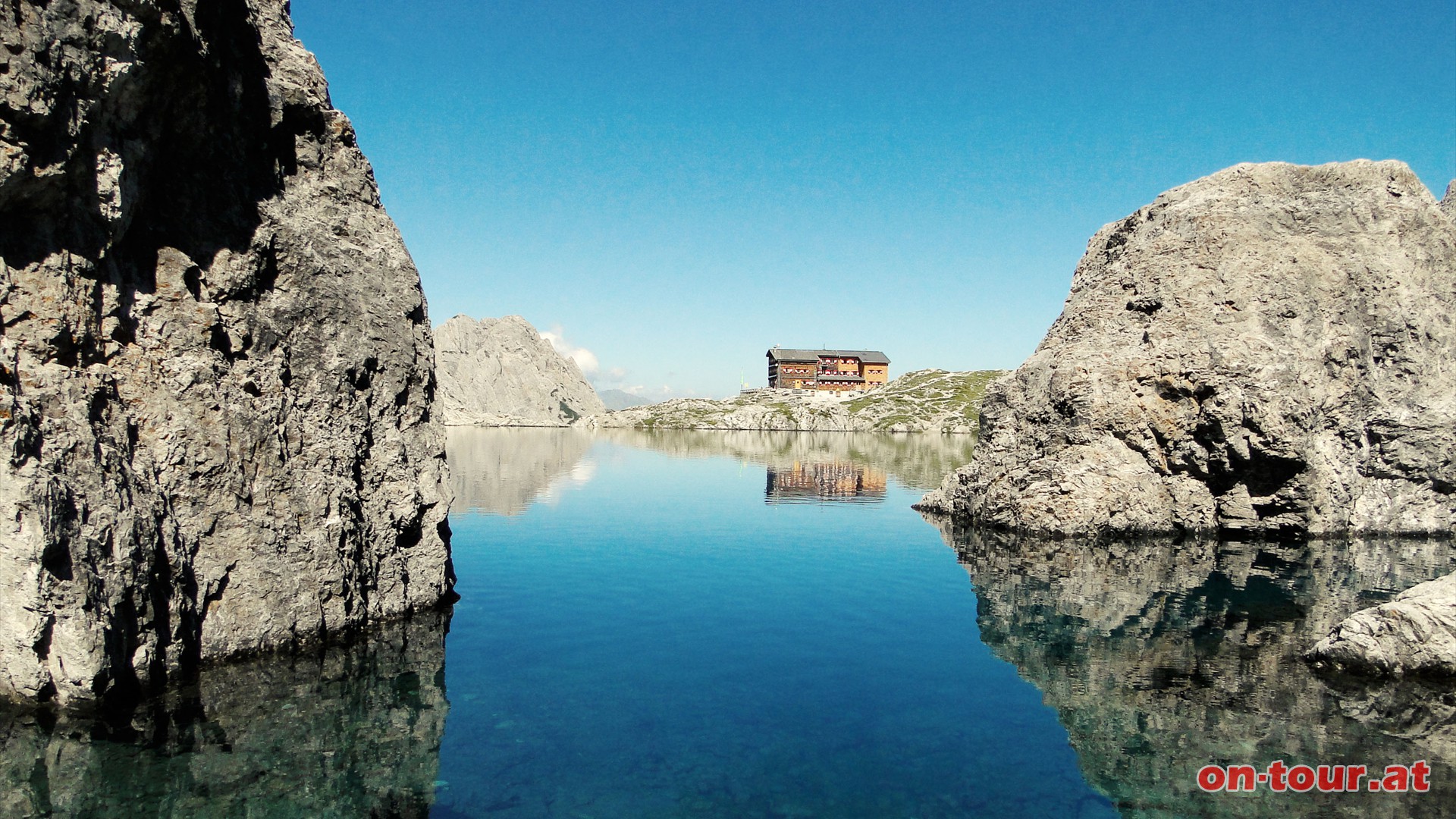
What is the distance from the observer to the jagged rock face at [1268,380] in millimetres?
44406

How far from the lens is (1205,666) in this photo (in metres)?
23.9

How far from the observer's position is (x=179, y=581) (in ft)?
66.2

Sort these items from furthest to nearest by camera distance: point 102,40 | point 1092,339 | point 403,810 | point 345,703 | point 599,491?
point 599,491 → point 1092,339 → point 345,703 → point 102,40 → point 403,810

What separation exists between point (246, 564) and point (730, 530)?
30577mm

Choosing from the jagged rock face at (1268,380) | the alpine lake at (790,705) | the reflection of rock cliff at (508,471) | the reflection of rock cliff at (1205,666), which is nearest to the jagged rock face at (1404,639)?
the alpine lake at (790,705)

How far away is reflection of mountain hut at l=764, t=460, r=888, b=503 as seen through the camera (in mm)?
67750

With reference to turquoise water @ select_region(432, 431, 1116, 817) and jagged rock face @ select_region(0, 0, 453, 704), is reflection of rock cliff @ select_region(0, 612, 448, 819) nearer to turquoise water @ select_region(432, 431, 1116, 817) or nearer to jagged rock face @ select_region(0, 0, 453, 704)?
turquoise water @ select_region(432, 431, 1116, 817)

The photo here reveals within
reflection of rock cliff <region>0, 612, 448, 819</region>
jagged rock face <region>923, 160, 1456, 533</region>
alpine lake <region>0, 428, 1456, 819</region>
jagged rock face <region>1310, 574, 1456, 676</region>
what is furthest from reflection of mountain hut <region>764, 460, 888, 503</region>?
reflection of rock cliff <region>0, 612, 448, 819</region>

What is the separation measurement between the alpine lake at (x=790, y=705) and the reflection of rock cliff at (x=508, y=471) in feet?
65.1

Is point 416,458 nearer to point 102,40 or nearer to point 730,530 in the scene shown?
point 102,40

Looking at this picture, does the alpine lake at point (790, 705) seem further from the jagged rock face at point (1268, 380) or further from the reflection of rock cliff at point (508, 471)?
the reflection of rock cliff at point (508, 471)

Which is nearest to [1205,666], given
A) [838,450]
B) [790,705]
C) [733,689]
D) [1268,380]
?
[790,705]

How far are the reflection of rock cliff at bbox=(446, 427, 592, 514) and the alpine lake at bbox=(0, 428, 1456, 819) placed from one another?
1985 centimetres

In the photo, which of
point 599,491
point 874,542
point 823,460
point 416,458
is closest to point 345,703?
point 416,458
